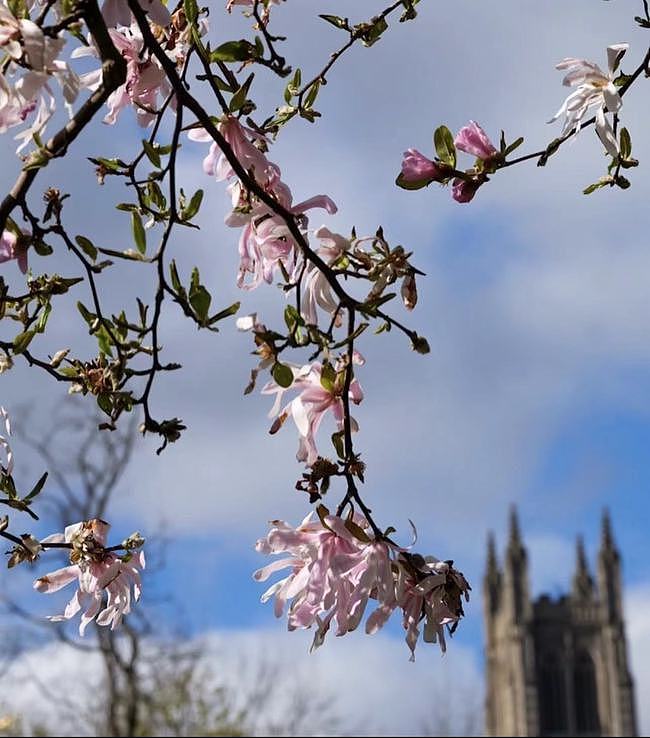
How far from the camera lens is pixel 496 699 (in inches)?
1455

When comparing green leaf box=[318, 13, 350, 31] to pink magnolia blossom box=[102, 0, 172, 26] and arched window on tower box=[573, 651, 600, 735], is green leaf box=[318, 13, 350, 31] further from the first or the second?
arched window on tower box=[573, 651, 600, 735]

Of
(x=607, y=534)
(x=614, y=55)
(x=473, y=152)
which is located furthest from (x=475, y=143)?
(x=607, y=534)

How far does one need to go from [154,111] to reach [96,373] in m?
0.23

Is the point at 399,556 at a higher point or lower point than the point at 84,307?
lower

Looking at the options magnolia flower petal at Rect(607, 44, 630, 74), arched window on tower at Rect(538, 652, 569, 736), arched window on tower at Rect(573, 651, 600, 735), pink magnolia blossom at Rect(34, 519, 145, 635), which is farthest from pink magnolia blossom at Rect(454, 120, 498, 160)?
arched window on tower at Rect(573, 651, 600, 735)

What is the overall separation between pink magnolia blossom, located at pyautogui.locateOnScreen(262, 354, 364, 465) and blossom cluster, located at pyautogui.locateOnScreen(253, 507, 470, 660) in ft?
0.20

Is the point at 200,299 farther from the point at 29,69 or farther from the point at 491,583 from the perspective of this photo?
the point at 491,583

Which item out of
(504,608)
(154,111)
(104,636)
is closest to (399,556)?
(154,111)

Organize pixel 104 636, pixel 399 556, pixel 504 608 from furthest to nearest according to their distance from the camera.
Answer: pixel 504 608, pixel 104 636, pixel 399 556

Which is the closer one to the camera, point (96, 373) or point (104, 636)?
point (96, 373)

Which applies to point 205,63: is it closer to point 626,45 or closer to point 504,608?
point 626,45

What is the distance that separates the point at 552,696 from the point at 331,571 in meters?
36.7

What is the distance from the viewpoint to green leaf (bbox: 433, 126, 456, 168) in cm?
102

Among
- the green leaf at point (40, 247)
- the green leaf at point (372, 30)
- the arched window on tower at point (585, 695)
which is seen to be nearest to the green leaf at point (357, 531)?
the green leaf at point (40, 247)
